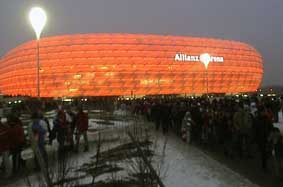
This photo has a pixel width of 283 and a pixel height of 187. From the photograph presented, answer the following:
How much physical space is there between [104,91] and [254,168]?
308ft

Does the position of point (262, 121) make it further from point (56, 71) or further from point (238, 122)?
point (56, 71)

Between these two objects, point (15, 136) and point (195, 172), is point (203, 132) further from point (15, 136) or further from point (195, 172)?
point (15, 136)

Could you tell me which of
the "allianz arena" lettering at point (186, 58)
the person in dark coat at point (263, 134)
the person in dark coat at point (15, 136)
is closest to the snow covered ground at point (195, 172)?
the person in dark coat at point (263, 134)

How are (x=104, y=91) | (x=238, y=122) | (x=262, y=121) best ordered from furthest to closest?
(x=104, y=91) < (x=238, y=122) < (x=262, y=121)

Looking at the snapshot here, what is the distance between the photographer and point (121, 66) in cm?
10738

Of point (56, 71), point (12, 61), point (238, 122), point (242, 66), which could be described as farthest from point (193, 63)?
point (238, 122)

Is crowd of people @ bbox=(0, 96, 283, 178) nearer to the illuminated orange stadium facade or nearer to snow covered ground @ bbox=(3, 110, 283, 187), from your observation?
snow covered ground @ bbox=(3, 110, 283, 187)

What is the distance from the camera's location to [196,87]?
116 meters

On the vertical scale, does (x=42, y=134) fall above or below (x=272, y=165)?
above

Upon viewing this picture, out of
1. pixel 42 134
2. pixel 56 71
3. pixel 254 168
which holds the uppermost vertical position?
pixel 56 71

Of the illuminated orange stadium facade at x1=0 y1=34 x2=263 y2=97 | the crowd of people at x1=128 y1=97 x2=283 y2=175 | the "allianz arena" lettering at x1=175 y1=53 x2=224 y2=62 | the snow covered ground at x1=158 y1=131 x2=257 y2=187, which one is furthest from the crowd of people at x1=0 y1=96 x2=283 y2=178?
the "allianz arena" lettering at x1=175 y1=53 x2=224 y2=62

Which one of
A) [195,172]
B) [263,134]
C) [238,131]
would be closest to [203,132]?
[238,131]

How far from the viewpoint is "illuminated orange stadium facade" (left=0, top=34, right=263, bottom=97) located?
106 m

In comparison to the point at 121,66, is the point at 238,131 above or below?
below
